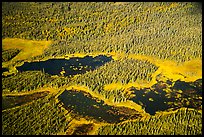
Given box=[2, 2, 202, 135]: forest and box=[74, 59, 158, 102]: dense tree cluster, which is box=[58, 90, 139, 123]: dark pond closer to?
box=[2, 2, 202, 135]: forest


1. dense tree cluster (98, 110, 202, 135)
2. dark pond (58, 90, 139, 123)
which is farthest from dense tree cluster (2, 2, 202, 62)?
dense tree cluster (98, 110, 202, 135)

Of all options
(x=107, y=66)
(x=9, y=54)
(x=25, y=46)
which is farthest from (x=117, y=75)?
(x=25, y=46)

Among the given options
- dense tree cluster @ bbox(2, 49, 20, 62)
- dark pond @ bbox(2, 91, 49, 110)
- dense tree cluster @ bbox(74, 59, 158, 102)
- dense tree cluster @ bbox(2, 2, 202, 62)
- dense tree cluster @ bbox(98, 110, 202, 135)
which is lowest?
dense tree cluster @ bbox(98, 110, 202, 135)

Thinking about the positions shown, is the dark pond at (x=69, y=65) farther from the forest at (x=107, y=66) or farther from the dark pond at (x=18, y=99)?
the dark pond at (x=18, y=99)

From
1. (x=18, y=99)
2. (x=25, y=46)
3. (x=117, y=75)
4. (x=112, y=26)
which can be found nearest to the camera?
(x=18, y=99)

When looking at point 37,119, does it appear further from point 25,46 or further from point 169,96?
point 25,46

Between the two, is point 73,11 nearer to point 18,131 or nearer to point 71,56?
point 71,56
